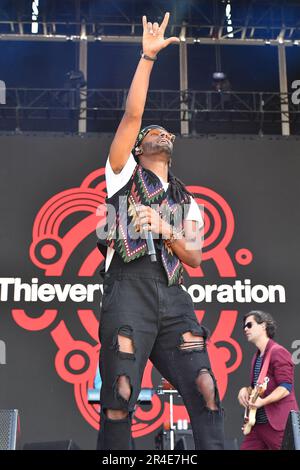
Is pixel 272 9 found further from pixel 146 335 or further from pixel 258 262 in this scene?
pixel 146 335

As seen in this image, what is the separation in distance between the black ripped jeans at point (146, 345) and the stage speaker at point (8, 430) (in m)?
0.29

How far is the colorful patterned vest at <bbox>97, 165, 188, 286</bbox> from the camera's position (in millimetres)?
2525

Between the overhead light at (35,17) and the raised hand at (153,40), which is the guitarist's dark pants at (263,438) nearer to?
the raised hand at (153,40)

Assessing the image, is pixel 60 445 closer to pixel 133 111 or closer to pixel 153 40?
pixel 133 111

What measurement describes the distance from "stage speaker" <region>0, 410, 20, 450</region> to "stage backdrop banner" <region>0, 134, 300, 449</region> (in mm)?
4879

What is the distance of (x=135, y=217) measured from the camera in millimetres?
2545

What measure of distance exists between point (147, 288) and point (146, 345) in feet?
0.67

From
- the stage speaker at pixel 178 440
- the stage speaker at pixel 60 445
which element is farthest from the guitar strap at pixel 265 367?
the stage speaker at pixel 60 445

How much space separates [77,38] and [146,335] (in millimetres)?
8644

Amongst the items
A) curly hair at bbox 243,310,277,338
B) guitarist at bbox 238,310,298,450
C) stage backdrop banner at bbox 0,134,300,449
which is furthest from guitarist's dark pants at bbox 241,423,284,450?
stage backdrop banner at bbox 0,134,300,449

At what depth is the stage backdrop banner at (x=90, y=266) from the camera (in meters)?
7.22

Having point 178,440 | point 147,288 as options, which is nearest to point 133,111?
point 147,288

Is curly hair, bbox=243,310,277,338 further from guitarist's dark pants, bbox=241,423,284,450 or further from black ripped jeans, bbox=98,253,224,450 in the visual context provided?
black ripped jeans, bbox=98,253,224,450
